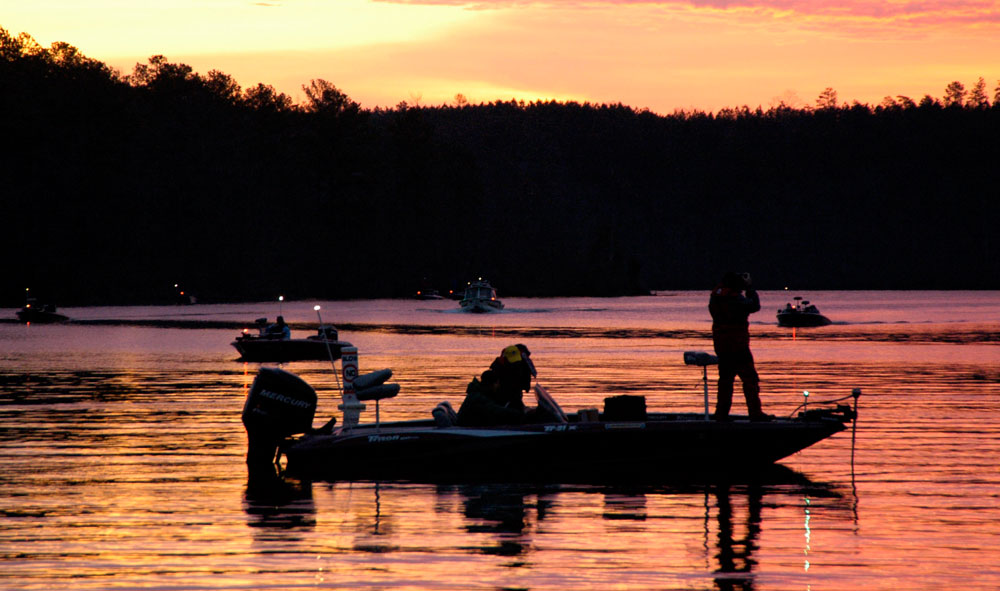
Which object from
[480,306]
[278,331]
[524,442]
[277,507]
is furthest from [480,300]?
[277,507]

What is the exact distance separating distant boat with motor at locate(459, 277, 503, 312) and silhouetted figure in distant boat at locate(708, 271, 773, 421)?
105 meters

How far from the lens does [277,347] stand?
4897cm

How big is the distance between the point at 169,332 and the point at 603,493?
63416 millimetres

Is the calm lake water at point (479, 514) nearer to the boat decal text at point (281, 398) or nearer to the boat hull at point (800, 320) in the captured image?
the boat decal text at point (281, 398)

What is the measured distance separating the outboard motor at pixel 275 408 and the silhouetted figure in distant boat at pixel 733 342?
19.4ft

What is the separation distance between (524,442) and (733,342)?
11.2 ft

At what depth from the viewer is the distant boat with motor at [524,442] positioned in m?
18.0

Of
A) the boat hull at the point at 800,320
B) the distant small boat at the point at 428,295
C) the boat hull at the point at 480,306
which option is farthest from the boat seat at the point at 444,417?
the distant small boat at the point at 428,295

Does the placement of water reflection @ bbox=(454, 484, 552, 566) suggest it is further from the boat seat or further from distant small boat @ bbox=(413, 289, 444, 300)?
distant small boat @ bbox=(413, 289, 444, 300)

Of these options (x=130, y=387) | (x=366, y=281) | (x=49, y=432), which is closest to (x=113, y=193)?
(x=366, y=281)

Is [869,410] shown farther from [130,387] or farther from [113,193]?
[113,193]

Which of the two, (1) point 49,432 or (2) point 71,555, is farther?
(1) point 49,432

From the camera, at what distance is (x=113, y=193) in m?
135

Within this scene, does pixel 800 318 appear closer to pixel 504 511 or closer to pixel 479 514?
pixel 504 511
